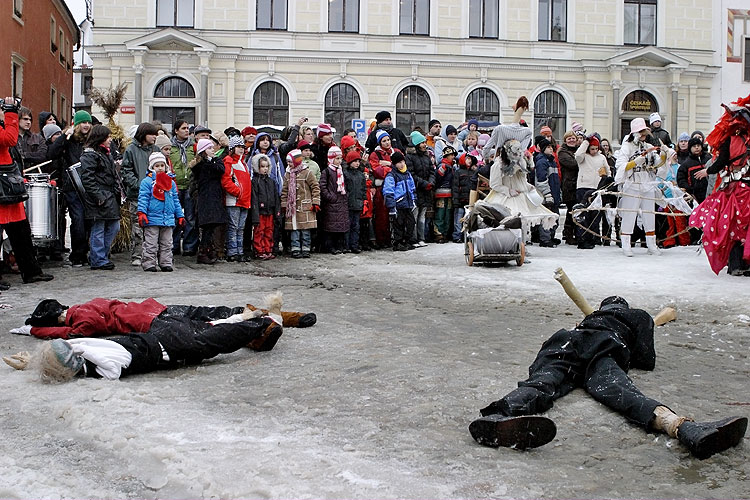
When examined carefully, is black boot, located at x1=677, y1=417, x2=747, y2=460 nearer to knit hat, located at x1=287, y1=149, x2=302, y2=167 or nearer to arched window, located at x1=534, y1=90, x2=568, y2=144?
knit hat, located at x1=287, y1=149, x2=302, y2=167

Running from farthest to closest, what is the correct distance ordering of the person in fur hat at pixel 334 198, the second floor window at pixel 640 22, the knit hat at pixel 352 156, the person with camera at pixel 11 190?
1. the second floor window at pixel 640 22
2. the knit hat at pixel 352 156
3. the person in fur hat at pixel 334 198
4. the person with camera at pixel 11 190

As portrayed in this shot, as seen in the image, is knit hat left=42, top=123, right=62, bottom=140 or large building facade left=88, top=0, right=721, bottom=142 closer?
knit hat left=42, top=123, right=62, bottom=140

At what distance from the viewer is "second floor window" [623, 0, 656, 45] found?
35.5m

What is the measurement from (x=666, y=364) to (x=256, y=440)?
10.3 ft

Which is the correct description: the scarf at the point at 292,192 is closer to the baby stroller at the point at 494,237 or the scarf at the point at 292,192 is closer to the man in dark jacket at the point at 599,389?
the baby stroller at the point at 494,237

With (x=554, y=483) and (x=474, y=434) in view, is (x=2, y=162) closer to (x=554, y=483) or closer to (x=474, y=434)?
(x=474, y=434)

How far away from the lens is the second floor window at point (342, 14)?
Answer: 33.9 metres

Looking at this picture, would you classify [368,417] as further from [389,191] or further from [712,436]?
[389,191]

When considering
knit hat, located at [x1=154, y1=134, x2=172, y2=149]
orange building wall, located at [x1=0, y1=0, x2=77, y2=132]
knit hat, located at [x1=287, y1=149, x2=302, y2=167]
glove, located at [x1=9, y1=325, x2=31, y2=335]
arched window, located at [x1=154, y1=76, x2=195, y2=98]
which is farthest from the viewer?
arched window, located at [x1=154, y1=76, x2=195, y2=98]

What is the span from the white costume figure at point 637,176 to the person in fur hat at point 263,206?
5166 mm

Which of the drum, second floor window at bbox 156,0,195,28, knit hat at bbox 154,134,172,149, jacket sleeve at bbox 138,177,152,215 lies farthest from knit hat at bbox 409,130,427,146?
second floor window at bbox 156,0,195,28

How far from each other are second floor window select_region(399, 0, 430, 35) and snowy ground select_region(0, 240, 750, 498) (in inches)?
1077

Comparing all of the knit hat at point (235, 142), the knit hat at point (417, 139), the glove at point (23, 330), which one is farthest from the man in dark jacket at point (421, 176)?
the glove at point (23, 330)

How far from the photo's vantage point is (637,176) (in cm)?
1305
